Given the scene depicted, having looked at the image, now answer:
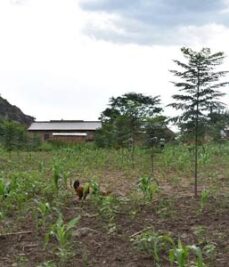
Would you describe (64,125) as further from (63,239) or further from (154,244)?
(154,244)

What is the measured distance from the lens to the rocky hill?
162 feet

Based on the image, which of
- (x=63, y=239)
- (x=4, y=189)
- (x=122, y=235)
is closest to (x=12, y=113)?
(x=4, y=189)

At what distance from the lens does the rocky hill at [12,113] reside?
162ft

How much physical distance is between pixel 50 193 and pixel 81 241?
231cm

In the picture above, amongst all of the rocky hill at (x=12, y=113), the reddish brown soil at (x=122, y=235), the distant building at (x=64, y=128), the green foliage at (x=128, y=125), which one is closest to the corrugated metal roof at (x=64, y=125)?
the distant building at (x=64, y=128)

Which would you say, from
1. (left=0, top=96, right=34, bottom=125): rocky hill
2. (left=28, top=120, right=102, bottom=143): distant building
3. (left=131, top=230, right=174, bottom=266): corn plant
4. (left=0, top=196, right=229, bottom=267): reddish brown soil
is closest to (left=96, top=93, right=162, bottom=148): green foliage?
(left=0, top=196, right=229, bottom=267): reddish brown soil

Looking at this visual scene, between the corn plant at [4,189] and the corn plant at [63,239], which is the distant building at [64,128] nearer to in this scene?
the corn plant at [4,189]

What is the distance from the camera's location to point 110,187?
8406 mm

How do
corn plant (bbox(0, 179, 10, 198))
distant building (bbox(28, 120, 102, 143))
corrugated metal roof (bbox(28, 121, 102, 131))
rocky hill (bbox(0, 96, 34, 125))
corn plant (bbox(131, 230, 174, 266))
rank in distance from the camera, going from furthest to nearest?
rocky hill (bbox(0, 96, 34, 125)), corrugated metal roof (bbox(28, 121, 102, 131)), distant building (bbox(28, 120, 102, 143)), corn plant (bbox(0, 179, 10, 198)), corn plant (bbox(131, 230, 174, 266))

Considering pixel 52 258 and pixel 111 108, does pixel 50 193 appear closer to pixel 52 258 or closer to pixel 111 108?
pixel 52 258

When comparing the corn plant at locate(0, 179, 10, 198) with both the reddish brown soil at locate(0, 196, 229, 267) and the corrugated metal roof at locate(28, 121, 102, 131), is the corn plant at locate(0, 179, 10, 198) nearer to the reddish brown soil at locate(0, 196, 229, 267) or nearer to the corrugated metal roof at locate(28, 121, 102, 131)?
the reddish brown soil at locate(0, 196, 229, 267)

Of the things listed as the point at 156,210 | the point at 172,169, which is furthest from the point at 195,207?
the point at 172,169

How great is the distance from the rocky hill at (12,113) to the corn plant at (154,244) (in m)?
44.8

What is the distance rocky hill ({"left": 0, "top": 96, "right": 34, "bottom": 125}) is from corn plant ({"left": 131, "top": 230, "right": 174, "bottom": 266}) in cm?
4479
